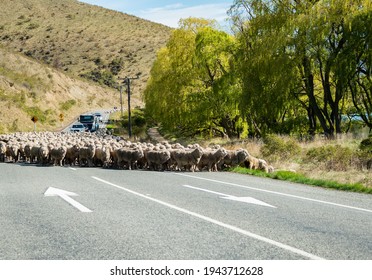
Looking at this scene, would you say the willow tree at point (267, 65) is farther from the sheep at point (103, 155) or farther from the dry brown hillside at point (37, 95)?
the dry brown hillside at point (37, 95)

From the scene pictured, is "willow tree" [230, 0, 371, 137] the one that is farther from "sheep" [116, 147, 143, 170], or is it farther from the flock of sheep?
"sheep" [116, 147, 143, 170]

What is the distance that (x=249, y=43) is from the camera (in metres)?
29.8

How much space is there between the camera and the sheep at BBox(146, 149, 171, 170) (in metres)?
19.3

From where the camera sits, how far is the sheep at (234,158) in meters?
19.4

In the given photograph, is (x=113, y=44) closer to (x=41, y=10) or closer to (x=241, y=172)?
(x=41, y=10)

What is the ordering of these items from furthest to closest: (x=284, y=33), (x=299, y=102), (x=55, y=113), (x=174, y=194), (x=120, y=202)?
(x=55, y=113) → (x=299, y=102) → (x=284, y=33) → (x=174, y=194) → (x=120, y=202)

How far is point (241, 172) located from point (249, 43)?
1340 cm

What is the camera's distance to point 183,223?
7.74 meters

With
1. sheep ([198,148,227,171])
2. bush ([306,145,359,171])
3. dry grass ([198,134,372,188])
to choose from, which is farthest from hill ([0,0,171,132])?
bush ([306,145,359,171])

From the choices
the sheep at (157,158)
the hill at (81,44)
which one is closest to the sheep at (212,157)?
the sheep at (157,158)

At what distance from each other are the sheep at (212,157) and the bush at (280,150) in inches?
139

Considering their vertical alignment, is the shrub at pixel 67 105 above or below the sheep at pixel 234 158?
above

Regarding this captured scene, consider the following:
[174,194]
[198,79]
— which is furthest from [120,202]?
[198,79]
